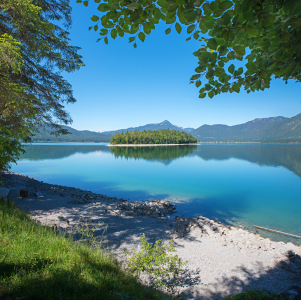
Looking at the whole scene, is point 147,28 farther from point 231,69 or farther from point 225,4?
point 231,69

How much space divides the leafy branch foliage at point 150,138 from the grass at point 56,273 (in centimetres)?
12262

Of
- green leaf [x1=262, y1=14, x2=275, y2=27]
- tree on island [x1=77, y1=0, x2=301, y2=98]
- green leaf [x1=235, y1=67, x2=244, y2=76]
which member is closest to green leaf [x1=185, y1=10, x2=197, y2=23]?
tree on island [x1=77, y1=0, x2=301, y2=98]

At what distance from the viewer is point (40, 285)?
249 cm

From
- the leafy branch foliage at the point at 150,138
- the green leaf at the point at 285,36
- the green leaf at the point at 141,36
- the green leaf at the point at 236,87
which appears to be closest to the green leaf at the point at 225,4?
the green leaf at the point at 285,36

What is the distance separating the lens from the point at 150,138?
436 ft

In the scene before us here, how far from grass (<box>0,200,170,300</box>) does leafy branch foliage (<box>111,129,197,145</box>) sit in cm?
12262

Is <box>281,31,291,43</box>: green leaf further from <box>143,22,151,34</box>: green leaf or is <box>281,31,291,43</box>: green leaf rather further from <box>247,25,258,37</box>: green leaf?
<box>143,22,151,34</box>: green leaf

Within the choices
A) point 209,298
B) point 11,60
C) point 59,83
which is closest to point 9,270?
point 209,298

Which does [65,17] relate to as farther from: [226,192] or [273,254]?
[226,192]

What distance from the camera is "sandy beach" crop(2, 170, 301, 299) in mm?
3969

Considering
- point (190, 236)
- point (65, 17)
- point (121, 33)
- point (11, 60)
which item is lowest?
point (190, 236)

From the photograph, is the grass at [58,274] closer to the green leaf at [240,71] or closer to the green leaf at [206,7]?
the green leaf at [240,71]

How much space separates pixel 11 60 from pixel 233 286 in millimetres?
8893

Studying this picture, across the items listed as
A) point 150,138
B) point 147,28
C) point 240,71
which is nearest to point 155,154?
point 240,71
